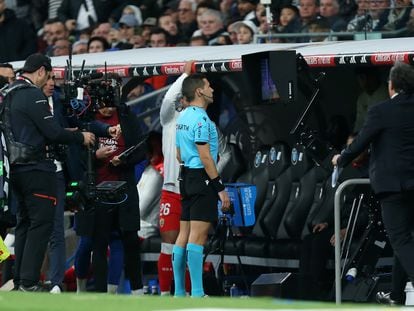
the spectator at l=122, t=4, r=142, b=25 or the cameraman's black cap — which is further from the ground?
the cameraman's black cap

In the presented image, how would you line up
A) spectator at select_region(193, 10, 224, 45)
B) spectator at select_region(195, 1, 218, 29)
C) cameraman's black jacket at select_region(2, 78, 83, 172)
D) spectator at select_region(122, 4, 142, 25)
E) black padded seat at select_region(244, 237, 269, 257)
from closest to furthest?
cameraman's black jacket at select_region(2, 78, 83, 172), black padded seat at select_region(244, 237, 269, 257), spectator at select_region(193, 10, 224, 45), spectator at select_region(195, 1, 218, 29), spectator at select_region(122, 4, 142, 25)

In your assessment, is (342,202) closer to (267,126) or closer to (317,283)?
(317,283)

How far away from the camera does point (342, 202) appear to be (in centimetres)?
1349

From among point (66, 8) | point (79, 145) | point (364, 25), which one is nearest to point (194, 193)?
point (79, 145)

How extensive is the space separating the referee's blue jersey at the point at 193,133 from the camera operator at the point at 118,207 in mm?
704

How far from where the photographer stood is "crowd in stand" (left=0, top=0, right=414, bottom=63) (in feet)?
51.0

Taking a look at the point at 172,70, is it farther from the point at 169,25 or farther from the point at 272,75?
the point at 169,25

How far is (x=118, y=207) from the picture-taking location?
13445 mm

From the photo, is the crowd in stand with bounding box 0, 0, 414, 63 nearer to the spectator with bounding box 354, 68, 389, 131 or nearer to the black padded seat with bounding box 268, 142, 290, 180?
the spectator with bounding box 354, 68, 389, 131

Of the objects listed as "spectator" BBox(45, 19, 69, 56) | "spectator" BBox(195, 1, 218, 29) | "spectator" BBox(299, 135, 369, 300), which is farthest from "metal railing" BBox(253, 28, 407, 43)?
"spectator" BBox(45, 19, 69, 56)

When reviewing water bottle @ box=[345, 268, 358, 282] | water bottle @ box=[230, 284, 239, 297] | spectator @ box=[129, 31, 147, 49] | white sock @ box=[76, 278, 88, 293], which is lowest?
water bottle @ box=[230, 284, 239, 297]

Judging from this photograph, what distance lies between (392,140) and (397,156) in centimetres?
12

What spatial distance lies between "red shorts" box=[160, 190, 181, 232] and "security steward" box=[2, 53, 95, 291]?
4.00ft

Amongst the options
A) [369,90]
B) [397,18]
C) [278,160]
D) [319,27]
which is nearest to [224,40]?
[319,27]
